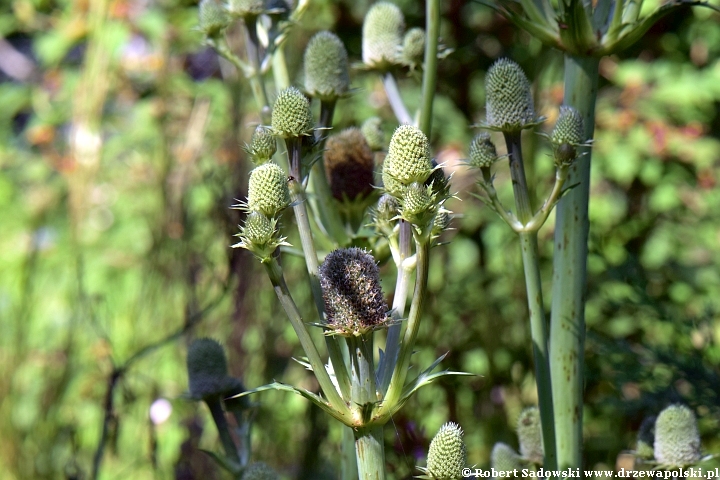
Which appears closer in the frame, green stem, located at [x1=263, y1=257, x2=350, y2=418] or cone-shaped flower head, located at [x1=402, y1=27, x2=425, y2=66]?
green stem, located at [x1=263, y1=257, x2=350, y2=418]

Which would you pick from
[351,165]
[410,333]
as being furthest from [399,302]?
[351,165]

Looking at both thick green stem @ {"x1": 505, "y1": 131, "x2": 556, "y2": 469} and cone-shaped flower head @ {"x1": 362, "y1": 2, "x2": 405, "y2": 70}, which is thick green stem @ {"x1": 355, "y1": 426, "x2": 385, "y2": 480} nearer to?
thick green stem @ {"x1": 505, "y1": 131, "x2": 556, "y2": 469}

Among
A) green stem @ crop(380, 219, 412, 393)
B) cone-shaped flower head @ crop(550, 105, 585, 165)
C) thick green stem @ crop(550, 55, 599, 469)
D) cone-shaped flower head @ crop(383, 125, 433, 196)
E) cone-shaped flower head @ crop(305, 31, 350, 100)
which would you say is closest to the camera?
cone-shaped flower head @ crop(383, 125, 433, 196)

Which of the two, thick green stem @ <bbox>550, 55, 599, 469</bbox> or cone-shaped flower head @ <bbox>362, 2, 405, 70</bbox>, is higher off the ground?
cone-shaped flower head @ <bbox>362, 2, 405, 70</bbox>

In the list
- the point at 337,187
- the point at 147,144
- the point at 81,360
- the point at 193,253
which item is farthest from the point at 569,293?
the point at 147,144

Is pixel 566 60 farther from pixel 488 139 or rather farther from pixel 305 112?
pixel 305 112

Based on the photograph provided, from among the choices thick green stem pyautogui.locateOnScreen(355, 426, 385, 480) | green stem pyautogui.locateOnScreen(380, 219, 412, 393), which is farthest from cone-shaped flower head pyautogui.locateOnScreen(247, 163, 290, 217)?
thick green stem pyautogui.locateOnScreen(355, 426, 385, 480)
